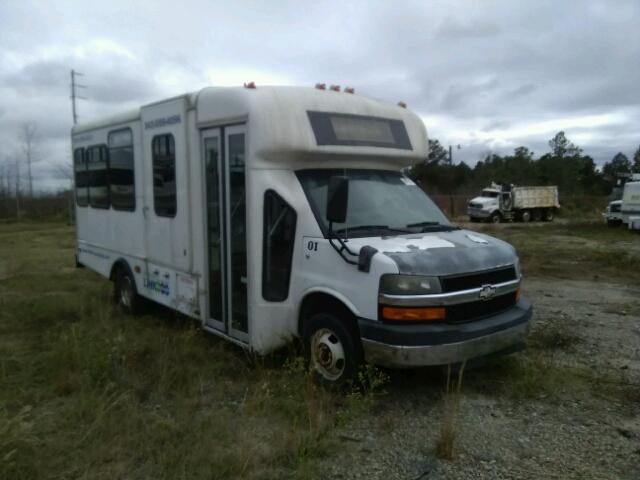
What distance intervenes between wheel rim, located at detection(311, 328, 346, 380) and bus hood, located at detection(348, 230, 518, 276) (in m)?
0.84

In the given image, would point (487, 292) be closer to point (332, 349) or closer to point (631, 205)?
point (332, 349)

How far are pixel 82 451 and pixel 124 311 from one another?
438cm

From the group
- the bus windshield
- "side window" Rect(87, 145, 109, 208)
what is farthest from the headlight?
"side window" Rect(87, 145, 109, 208)

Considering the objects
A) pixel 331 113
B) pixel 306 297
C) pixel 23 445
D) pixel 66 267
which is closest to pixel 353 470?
pixel 306 297

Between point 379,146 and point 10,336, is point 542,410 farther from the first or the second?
point 10,336

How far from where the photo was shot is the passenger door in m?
5.48

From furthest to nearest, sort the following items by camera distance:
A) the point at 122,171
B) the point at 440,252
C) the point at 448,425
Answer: the point at 122,171
the point at 440,252
the point at 448,425

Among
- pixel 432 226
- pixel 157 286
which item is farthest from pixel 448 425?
pixel 157 286

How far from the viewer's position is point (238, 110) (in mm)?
5258

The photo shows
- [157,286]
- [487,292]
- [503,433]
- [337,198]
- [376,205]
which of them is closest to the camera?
[503,433]

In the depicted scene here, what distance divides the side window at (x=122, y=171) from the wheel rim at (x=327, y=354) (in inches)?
142

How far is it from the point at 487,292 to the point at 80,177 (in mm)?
6930

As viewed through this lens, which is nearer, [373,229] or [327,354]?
[327,354]

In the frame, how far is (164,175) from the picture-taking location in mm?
6547
